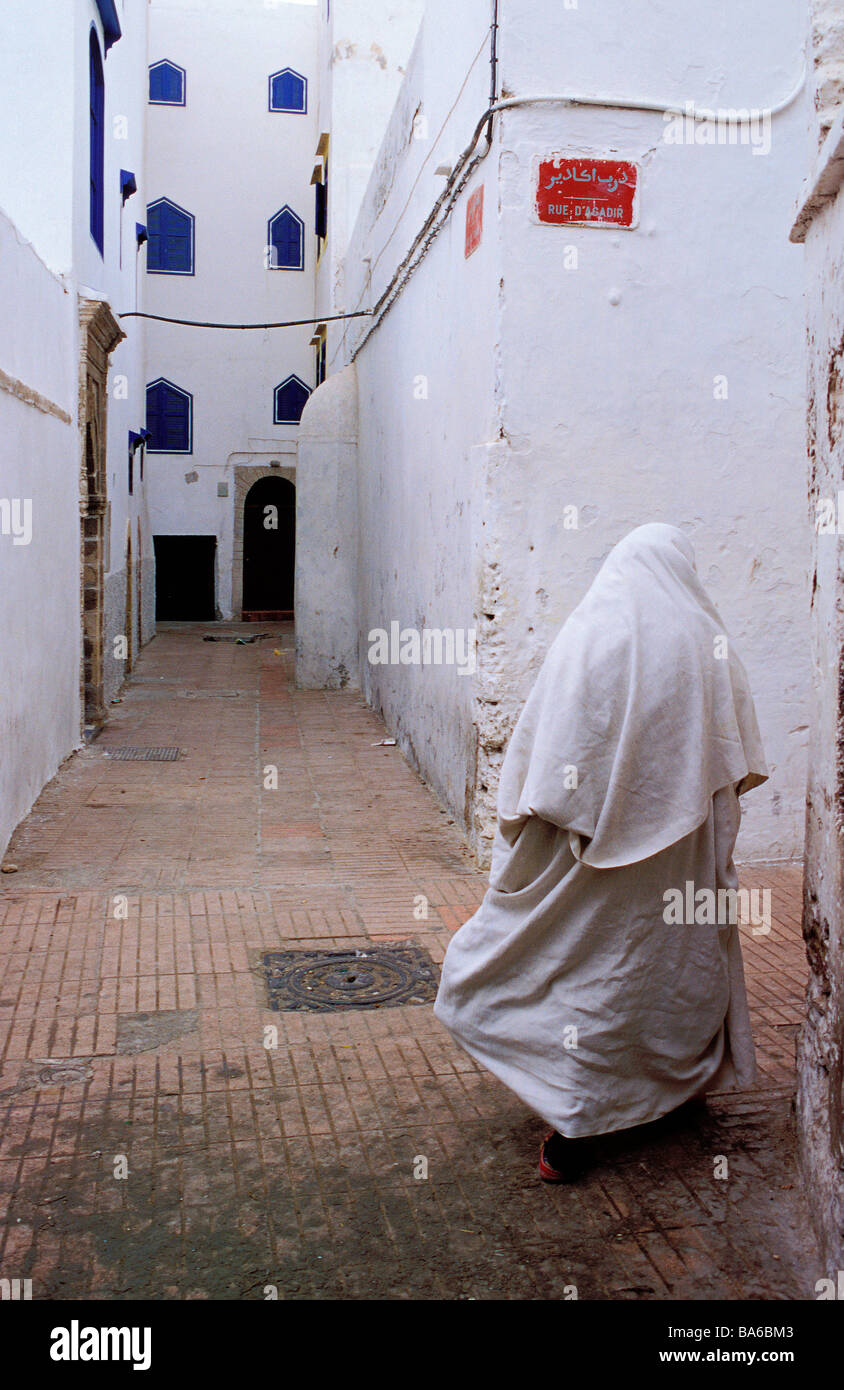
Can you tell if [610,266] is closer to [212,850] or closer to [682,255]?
[682,255]

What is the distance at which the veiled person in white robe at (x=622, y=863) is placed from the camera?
3377 mm

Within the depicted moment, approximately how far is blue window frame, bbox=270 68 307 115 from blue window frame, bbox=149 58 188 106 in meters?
1.60

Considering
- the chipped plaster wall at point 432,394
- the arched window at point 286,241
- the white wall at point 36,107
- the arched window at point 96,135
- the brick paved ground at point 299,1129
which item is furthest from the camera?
the arched window at point 286,241

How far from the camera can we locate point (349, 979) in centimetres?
512

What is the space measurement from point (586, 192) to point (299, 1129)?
4.89 meters

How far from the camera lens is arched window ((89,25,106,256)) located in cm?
1106

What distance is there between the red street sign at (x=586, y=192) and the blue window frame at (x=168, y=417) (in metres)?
17.5

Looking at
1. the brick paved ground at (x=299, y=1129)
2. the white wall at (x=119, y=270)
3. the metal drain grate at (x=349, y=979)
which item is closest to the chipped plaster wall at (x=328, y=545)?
the white wall at (x=119, y=270)

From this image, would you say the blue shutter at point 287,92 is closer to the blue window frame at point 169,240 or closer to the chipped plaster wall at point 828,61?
A: the blue window frame at point 169,240

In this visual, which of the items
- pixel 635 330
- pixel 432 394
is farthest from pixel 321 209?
pixel 635 330

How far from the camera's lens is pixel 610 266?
6.54 m

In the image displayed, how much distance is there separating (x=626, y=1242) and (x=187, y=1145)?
1310mm

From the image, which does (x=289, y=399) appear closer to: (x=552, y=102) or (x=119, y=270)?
(x=119, y=270)

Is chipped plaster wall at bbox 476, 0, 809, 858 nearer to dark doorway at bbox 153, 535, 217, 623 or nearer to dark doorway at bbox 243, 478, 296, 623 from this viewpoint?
dark doorway at bbox 243, 478, 296, 623
